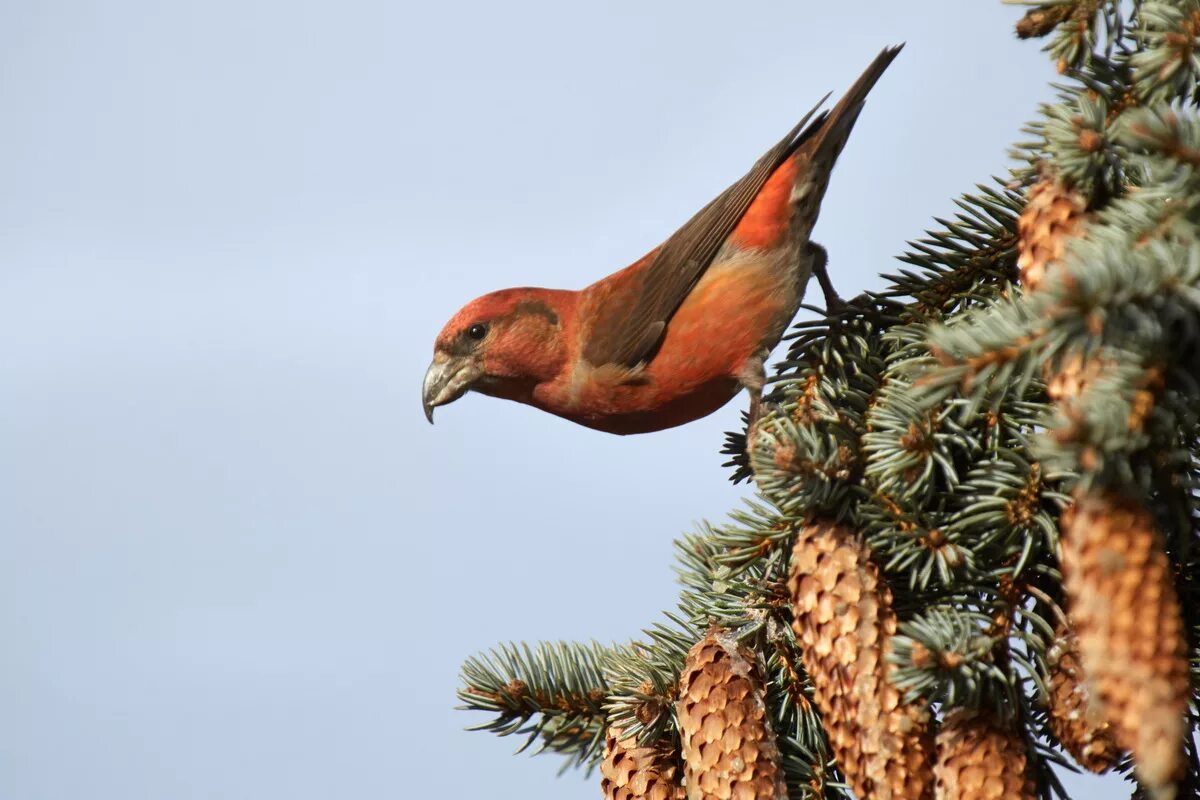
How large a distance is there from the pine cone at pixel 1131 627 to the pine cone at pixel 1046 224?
48cm

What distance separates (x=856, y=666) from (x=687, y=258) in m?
2.24

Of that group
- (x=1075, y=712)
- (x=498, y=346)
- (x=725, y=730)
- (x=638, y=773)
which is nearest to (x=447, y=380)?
(x=498, y=346)

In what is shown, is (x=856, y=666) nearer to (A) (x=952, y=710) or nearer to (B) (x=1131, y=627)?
(A) (x=952, y=710)

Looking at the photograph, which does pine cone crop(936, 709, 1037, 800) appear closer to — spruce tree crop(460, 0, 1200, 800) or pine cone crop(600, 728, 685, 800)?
spruce tree crop(460, 0, 1200, 800)

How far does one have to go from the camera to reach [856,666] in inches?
77.6

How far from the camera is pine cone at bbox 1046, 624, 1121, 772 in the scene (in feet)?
6.00

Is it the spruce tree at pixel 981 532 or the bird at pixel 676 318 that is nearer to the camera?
the spruce tree at pixel 981 532

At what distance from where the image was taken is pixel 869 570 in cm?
211

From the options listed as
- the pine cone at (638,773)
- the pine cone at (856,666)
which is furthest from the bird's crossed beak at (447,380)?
the pine cone at (856,666)

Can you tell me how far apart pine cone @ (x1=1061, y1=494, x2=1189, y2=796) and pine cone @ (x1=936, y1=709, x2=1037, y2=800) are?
40cm

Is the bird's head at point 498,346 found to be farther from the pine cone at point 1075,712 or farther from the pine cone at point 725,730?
the pine cone at point 1075,712

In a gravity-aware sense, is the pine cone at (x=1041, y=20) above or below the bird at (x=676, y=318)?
below

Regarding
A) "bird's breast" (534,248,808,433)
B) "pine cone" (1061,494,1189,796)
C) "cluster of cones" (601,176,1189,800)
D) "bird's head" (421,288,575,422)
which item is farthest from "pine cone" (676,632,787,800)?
"bird's head" (421,288,575,422)

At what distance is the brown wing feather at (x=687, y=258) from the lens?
152 inches
